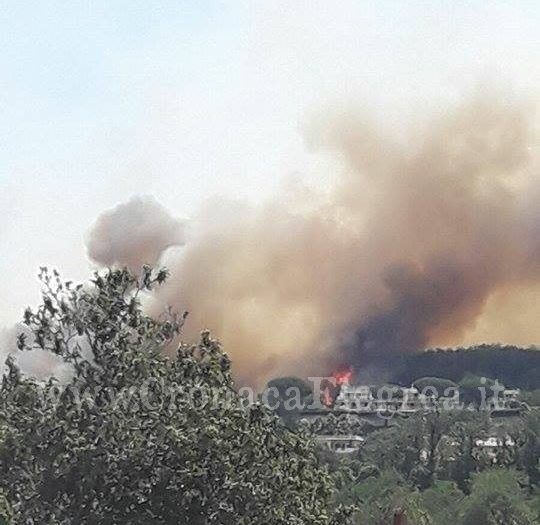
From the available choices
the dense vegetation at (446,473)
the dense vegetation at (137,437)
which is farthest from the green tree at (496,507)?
the dense vegetation at (137,437)

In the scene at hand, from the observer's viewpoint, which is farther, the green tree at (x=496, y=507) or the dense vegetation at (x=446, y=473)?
the dense vegetation at (x=446, y=473)

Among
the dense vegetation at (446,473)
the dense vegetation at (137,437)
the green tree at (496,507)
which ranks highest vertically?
the dense vegetation at (446,473)

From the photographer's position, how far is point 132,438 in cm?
2747

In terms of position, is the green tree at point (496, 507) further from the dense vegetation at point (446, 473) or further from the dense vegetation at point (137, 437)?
the dense vegetation at point (137, 437)

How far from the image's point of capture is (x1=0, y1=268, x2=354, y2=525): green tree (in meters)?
27.2

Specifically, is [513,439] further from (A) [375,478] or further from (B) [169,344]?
(B) [169,344]

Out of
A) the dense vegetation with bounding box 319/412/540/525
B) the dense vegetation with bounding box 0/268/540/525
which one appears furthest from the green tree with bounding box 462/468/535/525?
the dense vegetation with bounding box 0/268/540/525

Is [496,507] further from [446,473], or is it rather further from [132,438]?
[132,438]

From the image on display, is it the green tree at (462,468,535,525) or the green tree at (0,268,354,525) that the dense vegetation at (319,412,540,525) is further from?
the green tree at (0,268,354,525)

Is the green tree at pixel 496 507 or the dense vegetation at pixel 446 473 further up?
the dense vegetation at pixel 446 473

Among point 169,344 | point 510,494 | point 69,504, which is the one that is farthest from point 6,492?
point 510,494

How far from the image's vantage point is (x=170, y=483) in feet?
89.2

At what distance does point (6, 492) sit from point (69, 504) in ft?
5.27

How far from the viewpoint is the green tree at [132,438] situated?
1071 inches
